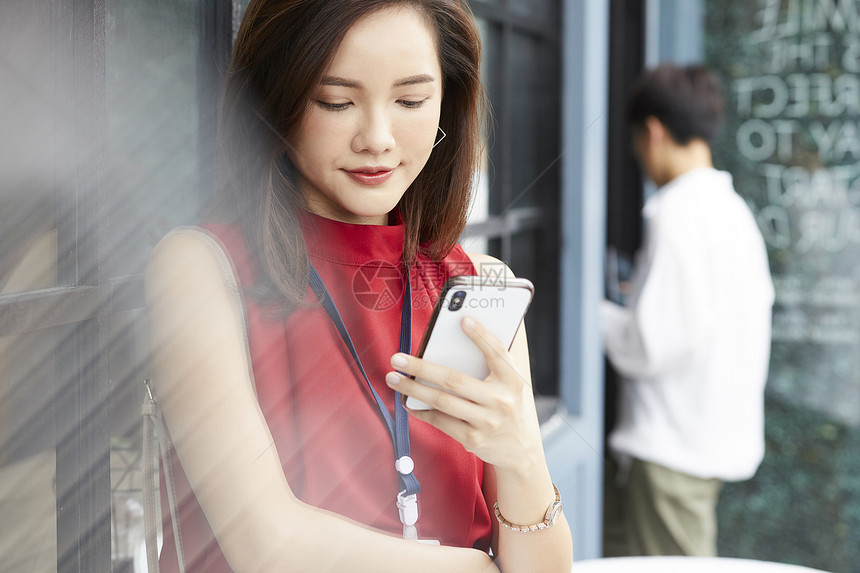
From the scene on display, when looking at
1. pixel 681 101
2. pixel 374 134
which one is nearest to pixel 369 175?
pixel 374 134

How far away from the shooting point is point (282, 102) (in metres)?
0.66

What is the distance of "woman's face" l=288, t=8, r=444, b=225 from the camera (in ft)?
2.09

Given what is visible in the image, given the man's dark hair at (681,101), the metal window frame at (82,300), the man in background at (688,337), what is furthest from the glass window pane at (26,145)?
the man's dark hair at (681,101)

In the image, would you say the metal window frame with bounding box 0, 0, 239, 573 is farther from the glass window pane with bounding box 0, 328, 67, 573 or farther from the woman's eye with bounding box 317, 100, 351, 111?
the woman's eye with bounding box 317, 100, 351, 111

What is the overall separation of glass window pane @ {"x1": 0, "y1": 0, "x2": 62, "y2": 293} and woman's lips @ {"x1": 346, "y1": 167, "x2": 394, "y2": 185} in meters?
0.27

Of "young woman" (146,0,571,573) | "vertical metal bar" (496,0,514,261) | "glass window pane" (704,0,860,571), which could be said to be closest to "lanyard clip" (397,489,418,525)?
"young woman" (146,0,571,573)

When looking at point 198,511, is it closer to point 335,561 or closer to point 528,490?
point 335,561

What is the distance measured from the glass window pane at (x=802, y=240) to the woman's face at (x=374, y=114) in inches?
93.7

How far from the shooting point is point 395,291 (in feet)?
2.57

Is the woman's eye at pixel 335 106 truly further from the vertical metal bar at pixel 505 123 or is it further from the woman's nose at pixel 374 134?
the vertical metal bar at pixel 505 123

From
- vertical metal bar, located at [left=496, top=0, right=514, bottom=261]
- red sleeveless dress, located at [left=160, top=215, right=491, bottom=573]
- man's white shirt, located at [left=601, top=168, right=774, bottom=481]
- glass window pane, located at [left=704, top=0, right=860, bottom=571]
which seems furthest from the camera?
glass window pane, located at [left=704, top=0, right=860, bottom=571]

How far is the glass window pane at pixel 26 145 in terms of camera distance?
0.65m

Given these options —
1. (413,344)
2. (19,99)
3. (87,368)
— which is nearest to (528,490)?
(413,344)

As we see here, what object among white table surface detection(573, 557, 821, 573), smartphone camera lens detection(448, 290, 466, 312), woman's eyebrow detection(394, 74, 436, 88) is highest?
woman's eyebrow detection(394, 74, 436, 88)
